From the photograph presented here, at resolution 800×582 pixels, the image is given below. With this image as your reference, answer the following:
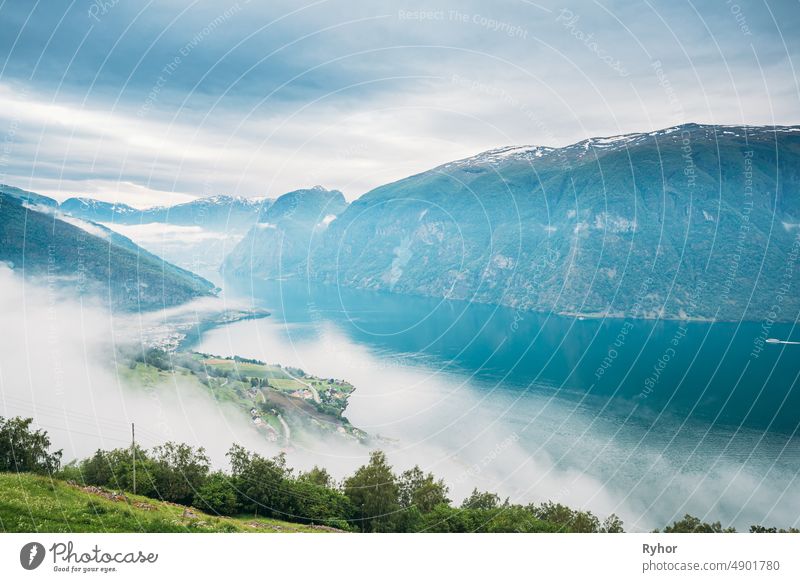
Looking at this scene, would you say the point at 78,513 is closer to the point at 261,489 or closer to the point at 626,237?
the point at 261,489

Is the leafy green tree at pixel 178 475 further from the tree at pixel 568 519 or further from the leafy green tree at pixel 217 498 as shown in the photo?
the tree at pixel 568 519

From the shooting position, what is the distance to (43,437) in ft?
61.6

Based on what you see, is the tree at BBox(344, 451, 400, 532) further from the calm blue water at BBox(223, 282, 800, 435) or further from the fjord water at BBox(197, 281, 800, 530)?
the calm blue water at BBox(223, 282, 800, 435)

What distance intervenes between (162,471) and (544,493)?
87.3 feet

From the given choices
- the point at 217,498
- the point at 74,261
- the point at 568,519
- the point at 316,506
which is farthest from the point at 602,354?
the point at 74,261

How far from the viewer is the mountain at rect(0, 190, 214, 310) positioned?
289 ft

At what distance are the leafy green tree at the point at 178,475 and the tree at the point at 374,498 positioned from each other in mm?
4526

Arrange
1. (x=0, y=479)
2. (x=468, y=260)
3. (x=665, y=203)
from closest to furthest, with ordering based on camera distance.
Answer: (x=0, y=479)
(x=665, y=203)
(x=468, y=260)

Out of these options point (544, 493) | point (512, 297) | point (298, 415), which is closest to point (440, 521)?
point (544, 493)

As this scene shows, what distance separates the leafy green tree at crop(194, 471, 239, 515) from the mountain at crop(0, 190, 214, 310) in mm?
81099

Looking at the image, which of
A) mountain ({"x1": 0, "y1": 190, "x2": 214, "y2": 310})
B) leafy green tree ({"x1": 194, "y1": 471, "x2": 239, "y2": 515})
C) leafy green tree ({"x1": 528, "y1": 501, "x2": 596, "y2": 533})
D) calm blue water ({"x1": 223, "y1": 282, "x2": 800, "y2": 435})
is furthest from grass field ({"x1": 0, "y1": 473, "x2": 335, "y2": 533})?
mountain ({"x1": 0, "y1": 190, "x2": 214, "y2": 310})

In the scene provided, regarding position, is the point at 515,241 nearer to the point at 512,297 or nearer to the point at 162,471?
the point at 512,297

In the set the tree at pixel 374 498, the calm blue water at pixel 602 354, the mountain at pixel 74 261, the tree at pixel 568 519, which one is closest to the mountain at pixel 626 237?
Result: the calm blue water at pixel 602 354

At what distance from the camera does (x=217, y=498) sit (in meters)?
15.1
